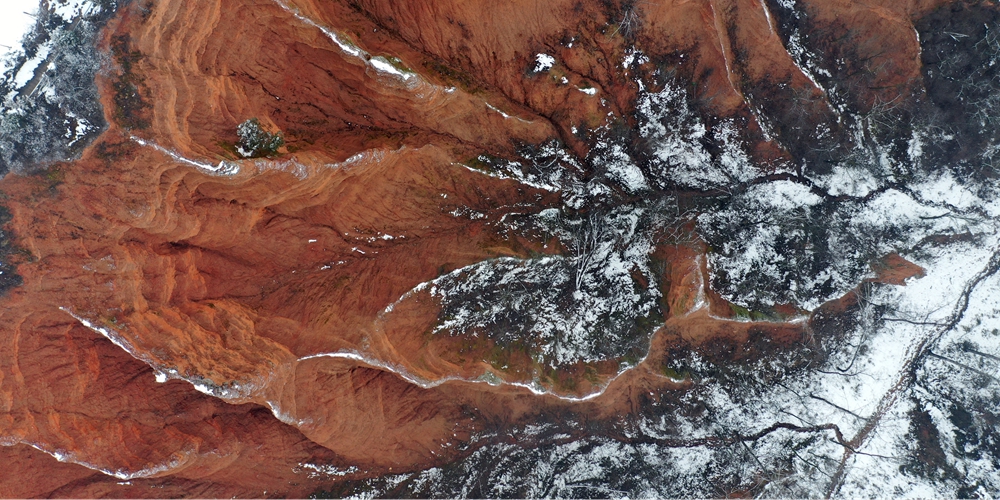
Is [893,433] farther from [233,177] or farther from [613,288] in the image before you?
[233,177]

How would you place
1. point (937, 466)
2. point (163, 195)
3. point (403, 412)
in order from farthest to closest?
point (937, 466) < point (403, 412) < point (163, 195)

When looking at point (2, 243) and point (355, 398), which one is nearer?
point (2, 243)

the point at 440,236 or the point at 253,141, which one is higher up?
the point at 440,236

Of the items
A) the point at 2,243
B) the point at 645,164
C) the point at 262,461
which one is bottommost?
the point at 262,461

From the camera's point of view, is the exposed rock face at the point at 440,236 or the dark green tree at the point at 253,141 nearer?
the exposed rock face at the point at 440,236

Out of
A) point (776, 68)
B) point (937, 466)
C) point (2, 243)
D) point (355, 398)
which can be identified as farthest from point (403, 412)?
point (937, 466)

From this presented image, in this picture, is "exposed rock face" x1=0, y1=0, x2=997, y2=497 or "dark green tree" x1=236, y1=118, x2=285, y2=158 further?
"dark green tree" x1=236, y1=118, x2=285, y2=158

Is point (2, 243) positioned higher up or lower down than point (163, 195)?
lower down

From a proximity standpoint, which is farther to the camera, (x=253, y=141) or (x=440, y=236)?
(x=440, y=236)
